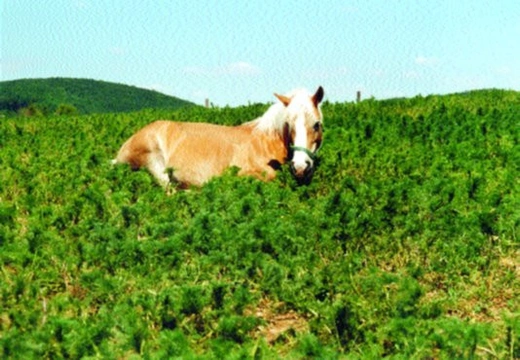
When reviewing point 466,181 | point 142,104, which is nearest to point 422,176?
point 466,181

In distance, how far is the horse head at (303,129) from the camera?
7.23 meters

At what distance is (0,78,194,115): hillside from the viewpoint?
87000 mm

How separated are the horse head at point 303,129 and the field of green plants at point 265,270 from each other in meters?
0.28

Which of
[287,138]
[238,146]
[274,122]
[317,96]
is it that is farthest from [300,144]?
[238,146]

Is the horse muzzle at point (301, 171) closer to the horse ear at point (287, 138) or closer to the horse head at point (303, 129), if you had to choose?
the horse head at point (303, 129)

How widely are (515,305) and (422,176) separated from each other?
3195 mm

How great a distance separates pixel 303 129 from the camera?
738 cm

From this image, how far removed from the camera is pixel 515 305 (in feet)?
14.4

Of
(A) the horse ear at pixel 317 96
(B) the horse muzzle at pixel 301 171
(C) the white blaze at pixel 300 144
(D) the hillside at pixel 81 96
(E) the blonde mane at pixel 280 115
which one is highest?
(D) the hillside at pixel 81 96

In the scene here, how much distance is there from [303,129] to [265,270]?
3.36m

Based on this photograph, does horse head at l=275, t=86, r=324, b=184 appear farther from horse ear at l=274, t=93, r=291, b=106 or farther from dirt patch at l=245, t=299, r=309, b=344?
dirt patch at l=245, t=299, r=309, b=344

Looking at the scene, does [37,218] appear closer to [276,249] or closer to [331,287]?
[276,249]

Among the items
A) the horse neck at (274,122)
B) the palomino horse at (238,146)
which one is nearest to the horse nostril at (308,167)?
the palomino horse at (238,146)

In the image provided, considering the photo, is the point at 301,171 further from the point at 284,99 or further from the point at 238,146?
the point at 238,146
